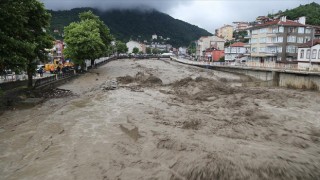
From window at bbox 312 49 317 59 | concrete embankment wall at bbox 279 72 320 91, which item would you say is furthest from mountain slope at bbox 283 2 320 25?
concrete embankment wall at bbox 279 72 320 91

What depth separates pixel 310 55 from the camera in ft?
161

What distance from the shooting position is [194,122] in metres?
21.8

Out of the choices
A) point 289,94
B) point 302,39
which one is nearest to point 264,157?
point 289,94

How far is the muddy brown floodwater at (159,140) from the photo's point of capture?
13.6 m

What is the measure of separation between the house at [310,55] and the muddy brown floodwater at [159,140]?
2215 cm

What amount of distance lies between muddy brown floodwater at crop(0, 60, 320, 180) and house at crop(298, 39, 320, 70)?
872 inches

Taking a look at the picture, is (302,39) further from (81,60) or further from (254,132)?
(254,132)

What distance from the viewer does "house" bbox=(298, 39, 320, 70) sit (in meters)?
50.0

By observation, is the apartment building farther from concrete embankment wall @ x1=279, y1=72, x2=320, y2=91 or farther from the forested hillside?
the forested hillside

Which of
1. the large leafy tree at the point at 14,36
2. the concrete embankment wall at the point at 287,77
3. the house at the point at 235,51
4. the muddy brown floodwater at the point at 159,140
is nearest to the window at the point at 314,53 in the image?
the concrete embankment wall at the point at 287,77

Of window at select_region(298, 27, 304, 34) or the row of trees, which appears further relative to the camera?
window at select_region(298, 27, 304, 34)

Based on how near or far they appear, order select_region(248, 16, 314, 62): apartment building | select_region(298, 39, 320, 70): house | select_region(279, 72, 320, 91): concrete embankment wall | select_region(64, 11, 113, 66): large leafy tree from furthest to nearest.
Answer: select_region(248, 16, 314, 62): apartment building < select_region(64, 11, 113, 66): large leafy tree < select_region(298, 39, 320, 70): house < select_region(279, 72, 320, 91): concrete embankment wall

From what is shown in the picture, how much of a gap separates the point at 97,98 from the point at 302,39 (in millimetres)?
60532

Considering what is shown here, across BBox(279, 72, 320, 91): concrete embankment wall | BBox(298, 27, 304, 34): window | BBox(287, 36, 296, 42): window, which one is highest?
BBox(298, 27, 304, 34): window
